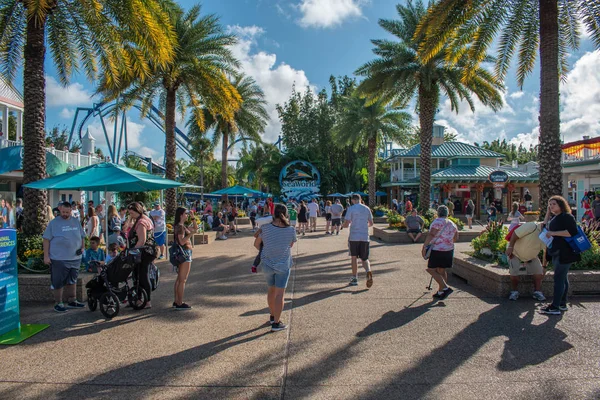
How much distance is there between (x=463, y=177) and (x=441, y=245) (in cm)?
3007

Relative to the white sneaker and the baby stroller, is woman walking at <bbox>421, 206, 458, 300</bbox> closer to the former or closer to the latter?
the white sneaker

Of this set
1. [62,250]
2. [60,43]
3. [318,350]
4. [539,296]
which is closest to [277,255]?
[318,350]

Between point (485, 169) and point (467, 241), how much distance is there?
24154 mm

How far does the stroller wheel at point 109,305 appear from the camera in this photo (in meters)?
5.93

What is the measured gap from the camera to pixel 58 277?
6.17 meters

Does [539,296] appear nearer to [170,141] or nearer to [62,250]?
[62,250]

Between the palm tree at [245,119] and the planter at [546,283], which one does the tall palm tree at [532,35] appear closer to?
the planter at [546,283]

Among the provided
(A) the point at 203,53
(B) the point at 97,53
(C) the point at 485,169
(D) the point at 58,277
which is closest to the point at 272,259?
(D) the point at 58,277

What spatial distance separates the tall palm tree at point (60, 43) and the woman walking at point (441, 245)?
7037 millimetres

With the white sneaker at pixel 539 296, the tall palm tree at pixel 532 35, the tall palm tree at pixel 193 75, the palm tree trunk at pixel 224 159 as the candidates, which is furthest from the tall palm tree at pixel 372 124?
the white sneaker at pixel 539 296

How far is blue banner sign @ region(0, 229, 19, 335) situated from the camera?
5.16m

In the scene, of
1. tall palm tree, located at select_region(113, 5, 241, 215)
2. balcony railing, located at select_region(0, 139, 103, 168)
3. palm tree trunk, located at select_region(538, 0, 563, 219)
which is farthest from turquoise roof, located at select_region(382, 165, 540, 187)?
palm tree trunk, located at select_region(538, 0, 563, 219)

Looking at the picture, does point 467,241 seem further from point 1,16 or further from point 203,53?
point 1,16

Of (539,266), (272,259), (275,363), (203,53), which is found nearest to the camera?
(275,363)
